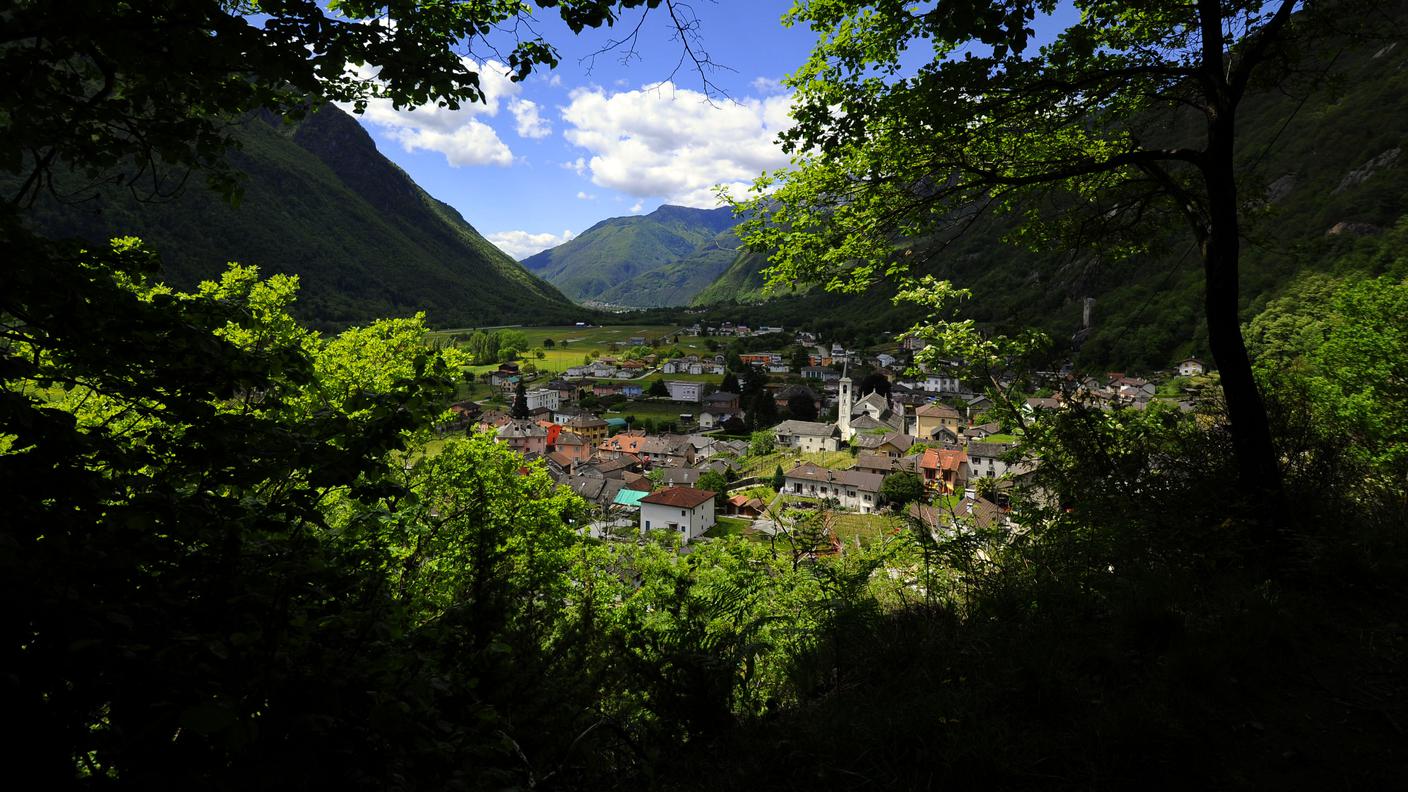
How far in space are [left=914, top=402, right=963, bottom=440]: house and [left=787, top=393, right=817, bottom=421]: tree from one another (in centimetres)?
1522

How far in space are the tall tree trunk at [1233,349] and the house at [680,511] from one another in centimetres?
3858

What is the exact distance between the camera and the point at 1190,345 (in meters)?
58.9

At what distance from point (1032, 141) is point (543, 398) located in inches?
3750

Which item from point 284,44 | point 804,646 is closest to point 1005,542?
point 804,646

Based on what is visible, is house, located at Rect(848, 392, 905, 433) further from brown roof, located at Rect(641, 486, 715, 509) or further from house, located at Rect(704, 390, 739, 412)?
brown roof, located at Rect(641, 486, 715, 509)

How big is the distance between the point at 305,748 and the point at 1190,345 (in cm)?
7704

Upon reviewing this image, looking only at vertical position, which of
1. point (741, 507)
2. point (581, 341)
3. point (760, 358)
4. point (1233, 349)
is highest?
point (581, 341)

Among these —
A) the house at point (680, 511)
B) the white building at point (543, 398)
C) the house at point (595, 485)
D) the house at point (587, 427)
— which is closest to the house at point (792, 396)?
the house at point (587, 427)

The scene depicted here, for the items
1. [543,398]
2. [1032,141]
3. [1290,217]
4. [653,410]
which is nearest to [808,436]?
[653,410]

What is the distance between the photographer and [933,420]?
73000 mm

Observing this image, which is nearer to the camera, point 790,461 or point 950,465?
point 950,465

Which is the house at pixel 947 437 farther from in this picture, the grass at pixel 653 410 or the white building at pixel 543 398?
the white building at pixel 543 398

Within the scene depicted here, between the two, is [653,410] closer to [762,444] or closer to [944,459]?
[762,444]

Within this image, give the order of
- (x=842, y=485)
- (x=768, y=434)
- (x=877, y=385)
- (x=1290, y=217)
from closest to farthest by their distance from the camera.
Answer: (x=842, y=485)
(x=768, y=434)
(x=1290, y=217)
(x=877, y=385)
